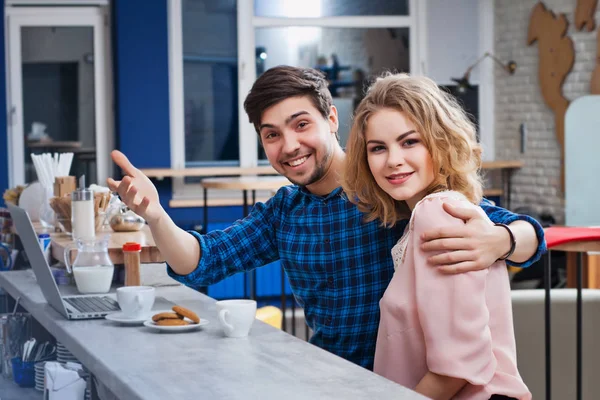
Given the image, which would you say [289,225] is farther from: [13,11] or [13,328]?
[13,11]

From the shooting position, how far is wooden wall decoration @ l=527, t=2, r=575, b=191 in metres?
6.25

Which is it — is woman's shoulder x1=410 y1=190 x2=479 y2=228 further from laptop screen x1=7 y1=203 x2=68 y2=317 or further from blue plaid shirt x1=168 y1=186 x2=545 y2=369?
laptop screen x1=7 y1=203 x2=68 y2=317

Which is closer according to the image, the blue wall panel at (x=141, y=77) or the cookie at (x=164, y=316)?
the cookie at (x=164, y=316)

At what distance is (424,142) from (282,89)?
41cm

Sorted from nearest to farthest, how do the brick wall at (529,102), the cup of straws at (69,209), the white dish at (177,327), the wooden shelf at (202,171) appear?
the white dish at (177,327), the cup of straws at (69,209), the brick wall at (529,102), the wooden shelf at (202,171)

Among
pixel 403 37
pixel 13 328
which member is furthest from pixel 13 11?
pixel 13 328

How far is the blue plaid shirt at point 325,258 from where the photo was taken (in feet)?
6.41

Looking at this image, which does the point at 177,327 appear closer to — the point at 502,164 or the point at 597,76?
the point at 597,76

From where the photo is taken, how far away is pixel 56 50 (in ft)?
22.0

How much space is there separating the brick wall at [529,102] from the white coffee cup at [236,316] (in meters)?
4.89

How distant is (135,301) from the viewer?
191cm

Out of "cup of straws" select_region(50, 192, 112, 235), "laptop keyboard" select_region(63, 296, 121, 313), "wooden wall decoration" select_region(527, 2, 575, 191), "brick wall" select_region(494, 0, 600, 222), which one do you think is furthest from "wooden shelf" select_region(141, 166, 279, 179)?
"laptop keyboard" select_region(63, 296, 121, 313)

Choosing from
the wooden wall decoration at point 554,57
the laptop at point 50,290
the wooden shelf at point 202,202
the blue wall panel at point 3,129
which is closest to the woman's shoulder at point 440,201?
the laptop at point 50,290

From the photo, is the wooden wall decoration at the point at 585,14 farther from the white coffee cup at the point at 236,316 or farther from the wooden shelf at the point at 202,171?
the white coffee cup at the point at 236,316
